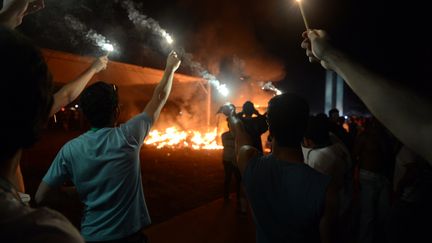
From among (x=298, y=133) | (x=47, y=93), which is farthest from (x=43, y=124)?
(x=298, y=133)

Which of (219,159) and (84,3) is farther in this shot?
(219,159)

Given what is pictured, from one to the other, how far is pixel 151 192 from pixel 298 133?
6.51 m

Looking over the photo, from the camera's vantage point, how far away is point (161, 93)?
111 inches

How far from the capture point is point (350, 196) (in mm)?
4441

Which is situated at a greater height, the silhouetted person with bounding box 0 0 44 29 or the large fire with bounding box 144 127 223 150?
the silhouetted person with bounding box 0 0 44 29

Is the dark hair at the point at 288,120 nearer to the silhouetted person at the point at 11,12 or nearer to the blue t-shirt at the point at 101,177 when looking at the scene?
the blue t-shirt at the point at 101,177

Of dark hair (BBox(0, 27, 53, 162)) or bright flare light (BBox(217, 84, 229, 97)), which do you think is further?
bright flare light (BBox(217, 84, 229, 97))

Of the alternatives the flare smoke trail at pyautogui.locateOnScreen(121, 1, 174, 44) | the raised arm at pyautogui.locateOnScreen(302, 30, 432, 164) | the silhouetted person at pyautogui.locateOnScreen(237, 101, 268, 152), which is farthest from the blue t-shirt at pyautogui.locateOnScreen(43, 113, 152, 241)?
the flare smoke trail at pyautogui.locateOnScreen(121, 1, 174, 44)

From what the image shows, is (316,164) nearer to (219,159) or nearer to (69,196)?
(69,196)

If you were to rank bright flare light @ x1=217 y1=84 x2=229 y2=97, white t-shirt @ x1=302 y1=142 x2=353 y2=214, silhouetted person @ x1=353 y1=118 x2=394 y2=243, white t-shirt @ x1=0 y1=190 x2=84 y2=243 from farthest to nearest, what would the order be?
bright flare light @ x1=217 y1=84 x2=229 y2=97 < silhouetted person @ x1=353 y1=118 x2=394 y2=243 < white t-shirt @ x1=302 y1=142 x2=353 y2=214 < white t-shirt @ x1=0 y1=190 x2=84 y2=243

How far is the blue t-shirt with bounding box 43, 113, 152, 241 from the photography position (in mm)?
2186

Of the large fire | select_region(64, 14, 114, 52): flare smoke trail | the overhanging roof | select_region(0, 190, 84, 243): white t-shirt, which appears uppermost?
select_region(64, 14, 114, 52): flare smoke trail

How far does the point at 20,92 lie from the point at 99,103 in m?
1.49

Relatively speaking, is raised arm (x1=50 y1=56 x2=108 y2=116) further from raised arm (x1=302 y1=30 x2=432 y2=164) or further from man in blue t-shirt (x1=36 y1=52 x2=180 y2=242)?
raised arm (x1=302 y1=30 x2=432 y2=164)
